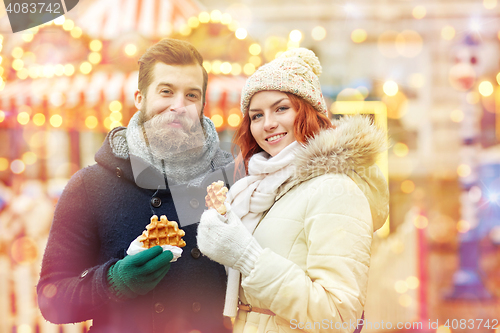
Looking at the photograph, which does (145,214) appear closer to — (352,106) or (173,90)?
(173,90)

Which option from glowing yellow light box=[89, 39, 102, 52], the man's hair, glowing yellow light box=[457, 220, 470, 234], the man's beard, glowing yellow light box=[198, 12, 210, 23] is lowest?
glowing yellow light box=[457, 220, 470, 234]

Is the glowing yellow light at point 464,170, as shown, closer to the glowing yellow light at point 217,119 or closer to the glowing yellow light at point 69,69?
the glowing yellow light at point 217,119

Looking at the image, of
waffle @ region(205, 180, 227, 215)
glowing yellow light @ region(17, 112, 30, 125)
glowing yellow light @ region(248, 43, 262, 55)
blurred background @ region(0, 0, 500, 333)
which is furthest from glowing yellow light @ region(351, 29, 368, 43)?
waffle @ region(205, 180, 227, 215)

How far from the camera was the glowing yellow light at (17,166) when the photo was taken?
164 inches

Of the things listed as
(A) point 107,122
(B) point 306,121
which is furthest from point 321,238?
(A) point 107,122

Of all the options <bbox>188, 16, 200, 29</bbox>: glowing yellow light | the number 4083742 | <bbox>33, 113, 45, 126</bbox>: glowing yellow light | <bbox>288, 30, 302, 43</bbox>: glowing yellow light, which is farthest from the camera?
<bbox>288, 30, 302, 43</bbox>: glowing yellow light

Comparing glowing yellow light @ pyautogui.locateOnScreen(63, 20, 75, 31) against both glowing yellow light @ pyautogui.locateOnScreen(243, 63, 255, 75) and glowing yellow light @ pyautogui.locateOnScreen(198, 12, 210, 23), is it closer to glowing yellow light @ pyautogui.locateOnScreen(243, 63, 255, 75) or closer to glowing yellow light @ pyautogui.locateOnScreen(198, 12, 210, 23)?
glowing yellow light @ pyautogui.locateOnScreen(198, 12, 210, 23)

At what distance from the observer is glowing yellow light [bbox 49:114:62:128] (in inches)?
133

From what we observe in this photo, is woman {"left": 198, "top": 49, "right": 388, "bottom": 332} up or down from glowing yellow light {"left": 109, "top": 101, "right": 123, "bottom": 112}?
down

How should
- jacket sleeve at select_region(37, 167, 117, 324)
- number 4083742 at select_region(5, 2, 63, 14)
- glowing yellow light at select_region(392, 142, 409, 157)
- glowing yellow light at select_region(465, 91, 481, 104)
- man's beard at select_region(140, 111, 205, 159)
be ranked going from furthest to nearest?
1. glowing yellow light at select_region(392, 142, 409, 157)
2. glowing yellow light at select_region(465, 91, 481, 104)
3. number 4083742 at select_region(5, 2, 63, 14)
4. man's beard at select_region(140, 111, 205, 159)
5. jacket sleeve at select_region(37, 167, 117, 324)

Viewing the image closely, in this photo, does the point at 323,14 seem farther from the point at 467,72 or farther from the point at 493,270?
the point at 493,270

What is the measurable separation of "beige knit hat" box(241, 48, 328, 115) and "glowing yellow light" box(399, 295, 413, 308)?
3304 mm

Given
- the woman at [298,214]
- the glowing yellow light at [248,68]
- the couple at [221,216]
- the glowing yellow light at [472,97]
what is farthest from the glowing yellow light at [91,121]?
the glowing yellow light at [472,97]

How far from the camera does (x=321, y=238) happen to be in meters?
1.28
